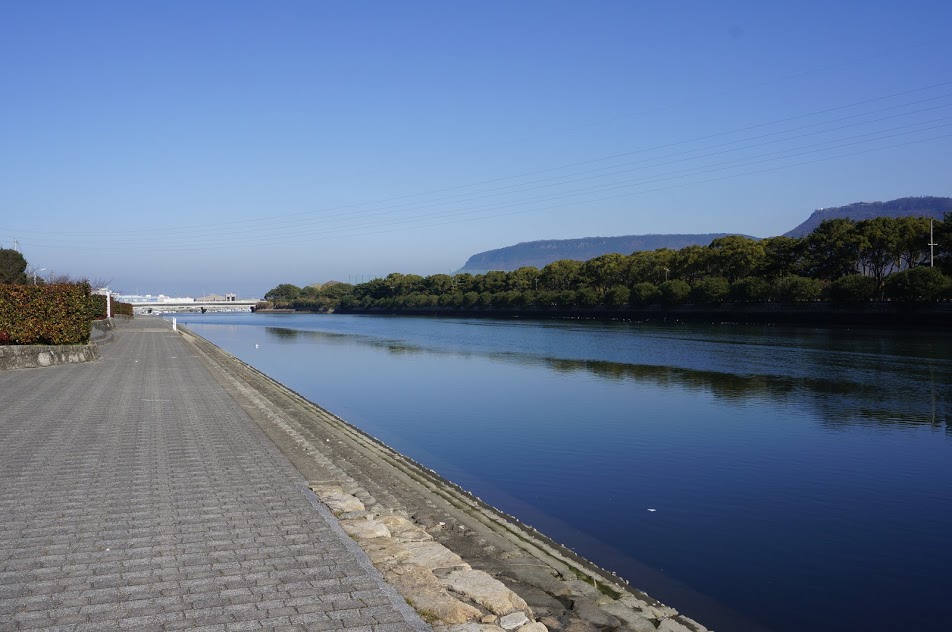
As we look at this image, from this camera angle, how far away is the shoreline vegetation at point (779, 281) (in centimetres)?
6225

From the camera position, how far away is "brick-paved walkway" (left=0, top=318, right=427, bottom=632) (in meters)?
4.38

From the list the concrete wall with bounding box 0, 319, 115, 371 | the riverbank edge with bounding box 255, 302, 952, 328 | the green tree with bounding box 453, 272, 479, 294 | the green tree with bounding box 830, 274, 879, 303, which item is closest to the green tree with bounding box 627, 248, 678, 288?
the riverbank edge with bounding box 255, 302, 952, 328

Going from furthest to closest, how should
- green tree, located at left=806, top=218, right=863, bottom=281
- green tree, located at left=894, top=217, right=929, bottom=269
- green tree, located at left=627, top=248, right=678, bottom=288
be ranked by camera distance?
green tree, located at left=627, top=248, right=678, bottom=288, green tree, located at left=806, top=218, right=863, bottom=281, green tree, located at left=894, top=217, right=929, bottom=269

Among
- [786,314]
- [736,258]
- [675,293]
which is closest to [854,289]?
[786,314]

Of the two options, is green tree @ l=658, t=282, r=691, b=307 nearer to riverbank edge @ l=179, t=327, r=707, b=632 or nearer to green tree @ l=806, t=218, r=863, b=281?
green tree @ l=806, t=218, r=863, b=281

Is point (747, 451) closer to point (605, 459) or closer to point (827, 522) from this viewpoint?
point (605, 459)

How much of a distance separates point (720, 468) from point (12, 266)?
7299 cm

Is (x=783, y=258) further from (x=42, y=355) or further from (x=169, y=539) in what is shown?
(x=169, y=539)

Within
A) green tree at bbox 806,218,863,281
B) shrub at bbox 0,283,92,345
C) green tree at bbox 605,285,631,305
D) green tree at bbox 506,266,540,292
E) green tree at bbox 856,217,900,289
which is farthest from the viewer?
green tree at bbox 506,266,540,292

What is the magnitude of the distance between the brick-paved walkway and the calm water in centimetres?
304

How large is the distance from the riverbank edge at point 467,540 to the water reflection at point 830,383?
1050cm

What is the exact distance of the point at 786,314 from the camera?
233ft

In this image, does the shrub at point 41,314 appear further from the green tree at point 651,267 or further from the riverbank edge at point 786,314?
the green tree at point 651,267

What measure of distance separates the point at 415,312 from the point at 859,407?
131 meters
